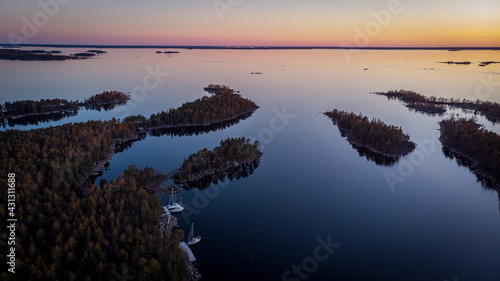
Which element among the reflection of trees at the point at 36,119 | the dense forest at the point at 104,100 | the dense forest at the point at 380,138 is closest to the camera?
the dense forest at the point at 380,138

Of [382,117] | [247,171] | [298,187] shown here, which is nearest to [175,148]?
[247,171]

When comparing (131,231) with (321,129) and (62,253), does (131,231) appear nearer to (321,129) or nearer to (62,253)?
(62,253)

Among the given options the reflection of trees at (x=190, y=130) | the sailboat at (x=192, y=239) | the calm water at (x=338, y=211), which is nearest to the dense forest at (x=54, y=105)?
the calm water at (x=338, y=211)

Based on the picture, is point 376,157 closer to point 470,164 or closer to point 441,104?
point 470,164

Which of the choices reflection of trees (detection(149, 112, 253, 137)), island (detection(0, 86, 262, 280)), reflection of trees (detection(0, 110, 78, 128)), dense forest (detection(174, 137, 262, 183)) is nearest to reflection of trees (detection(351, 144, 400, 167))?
dense forest (detection(174, 137, 262, 183))

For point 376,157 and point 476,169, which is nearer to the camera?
point 476,169

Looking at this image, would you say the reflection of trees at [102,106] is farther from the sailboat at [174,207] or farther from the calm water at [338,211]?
the sailboat at [174,207]

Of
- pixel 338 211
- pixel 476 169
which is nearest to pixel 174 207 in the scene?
pixel 338 211
